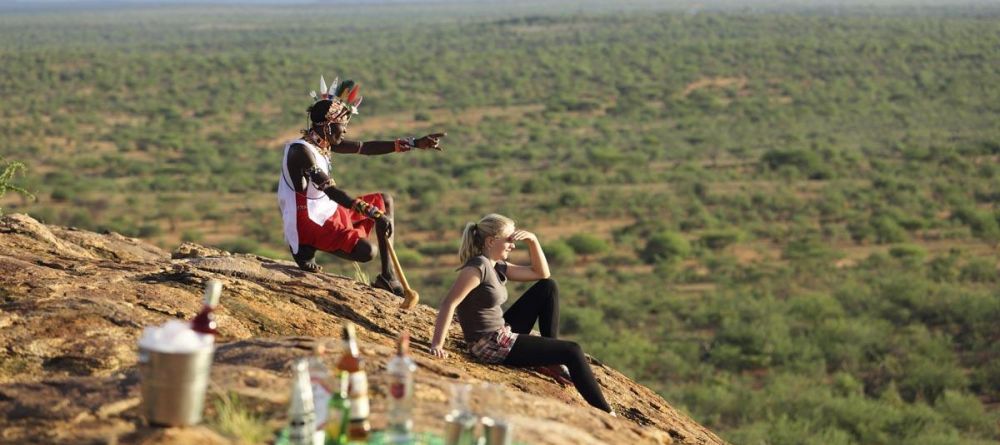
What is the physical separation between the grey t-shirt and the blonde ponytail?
6 cm

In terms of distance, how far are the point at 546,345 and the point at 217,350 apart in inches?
68.3

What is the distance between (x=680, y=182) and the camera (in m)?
33.2

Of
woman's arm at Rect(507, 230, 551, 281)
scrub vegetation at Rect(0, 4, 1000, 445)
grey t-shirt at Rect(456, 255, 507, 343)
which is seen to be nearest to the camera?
grey t-shirt at Rect(456, 255, 507, 343)

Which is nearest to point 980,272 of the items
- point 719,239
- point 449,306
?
point 719,239

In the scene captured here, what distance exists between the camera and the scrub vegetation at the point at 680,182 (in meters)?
17.2

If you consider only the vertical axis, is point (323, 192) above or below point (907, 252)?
above

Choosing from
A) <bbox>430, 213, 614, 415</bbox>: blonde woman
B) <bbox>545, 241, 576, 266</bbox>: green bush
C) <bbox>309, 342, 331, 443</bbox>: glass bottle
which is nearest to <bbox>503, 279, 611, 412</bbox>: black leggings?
<bbox>430, 213, 614, 415</bbox>: blonde woman

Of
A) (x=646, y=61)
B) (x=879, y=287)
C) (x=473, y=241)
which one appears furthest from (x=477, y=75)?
(x=473, y=241)

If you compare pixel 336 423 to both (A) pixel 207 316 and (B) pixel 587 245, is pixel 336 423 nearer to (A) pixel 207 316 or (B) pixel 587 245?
(A) pixel 207 316

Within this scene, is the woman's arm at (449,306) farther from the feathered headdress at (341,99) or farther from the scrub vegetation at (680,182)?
the scrub vegetation at (680,182)

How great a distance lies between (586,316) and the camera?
1930cm

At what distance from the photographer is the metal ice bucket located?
164 inches

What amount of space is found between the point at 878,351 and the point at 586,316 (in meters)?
4.23

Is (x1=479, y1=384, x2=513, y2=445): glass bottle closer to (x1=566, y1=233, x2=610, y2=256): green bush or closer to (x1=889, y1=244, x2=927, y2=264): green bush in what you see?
(x1=566, y1=233, x2=610, y2=256): green bush
